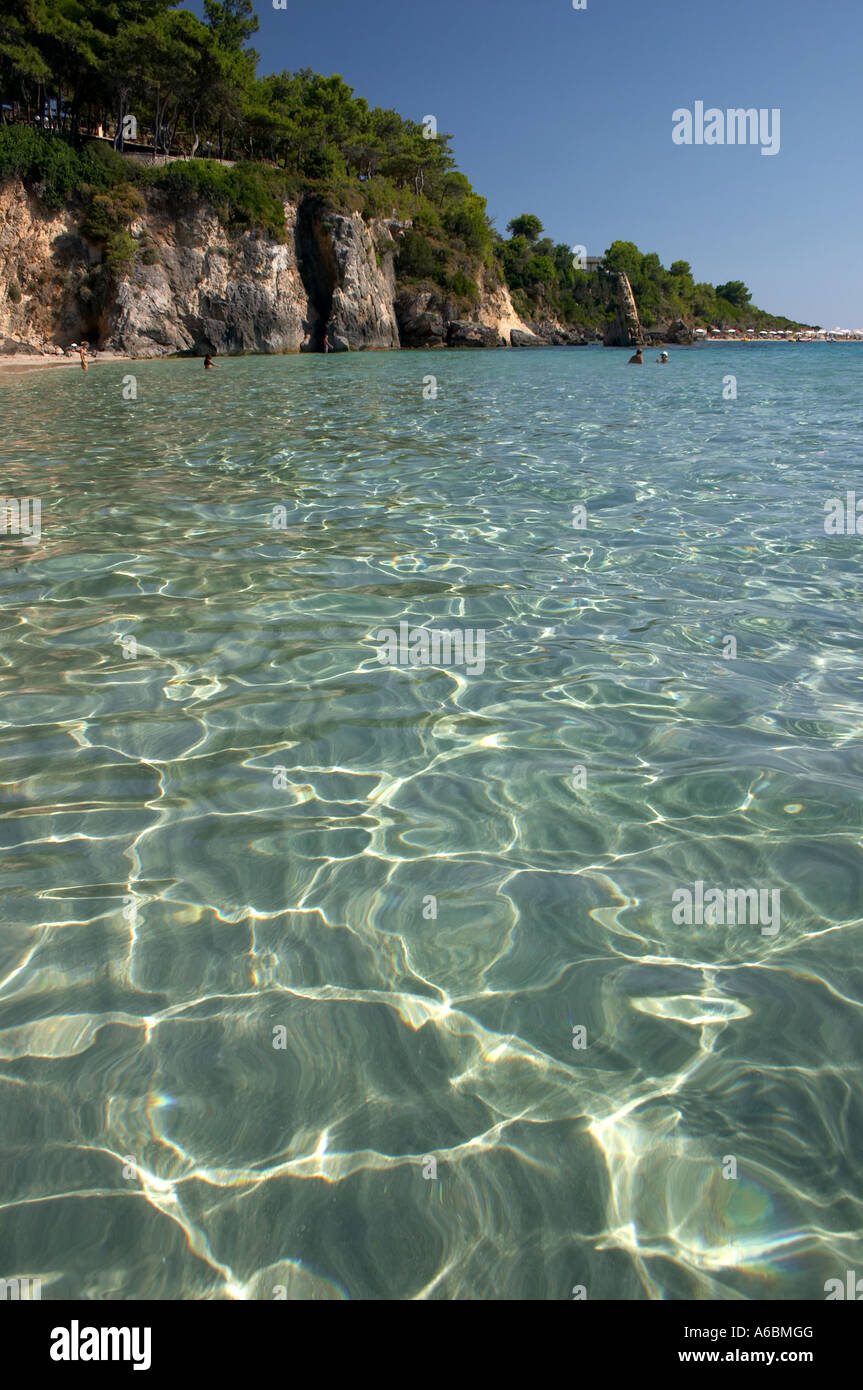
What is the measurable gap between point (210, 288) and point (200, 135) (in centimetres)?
2012

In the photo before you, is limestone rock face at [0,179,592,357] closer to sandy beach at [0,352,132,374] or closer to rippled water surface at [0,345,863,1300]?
sandy beach at [0,352,132,374]

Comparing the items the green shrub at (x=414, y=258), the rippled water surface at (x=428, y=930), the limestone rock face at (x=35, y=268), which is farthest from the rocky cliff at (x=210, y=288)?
the rippled water surface at (x=428, y=930)

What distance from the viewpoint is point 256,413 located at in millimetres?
20625

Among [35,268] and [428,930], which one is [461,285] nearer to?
[35,268]

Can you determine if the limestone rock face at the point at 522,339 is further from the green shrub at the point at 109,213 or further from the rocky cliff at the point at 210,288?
the green shrub at the point at 109,213

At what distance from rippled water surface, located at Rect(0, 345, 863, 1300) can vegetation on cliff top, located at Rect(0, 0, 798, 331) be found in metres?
55.2

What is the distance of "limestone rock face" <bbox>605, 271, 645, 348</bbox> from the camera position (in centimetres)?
11062

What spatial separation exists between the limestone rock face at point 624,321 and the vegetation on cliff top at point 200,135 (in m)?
29.2

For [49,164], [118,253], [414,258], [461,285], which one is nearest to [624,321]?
[461,285]

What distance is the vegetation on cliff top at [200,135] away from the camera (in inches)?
1962

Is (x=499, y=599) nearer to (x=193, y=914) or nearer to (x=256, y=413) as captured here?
(x=193, y=914)

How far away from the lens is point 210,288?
186ft
